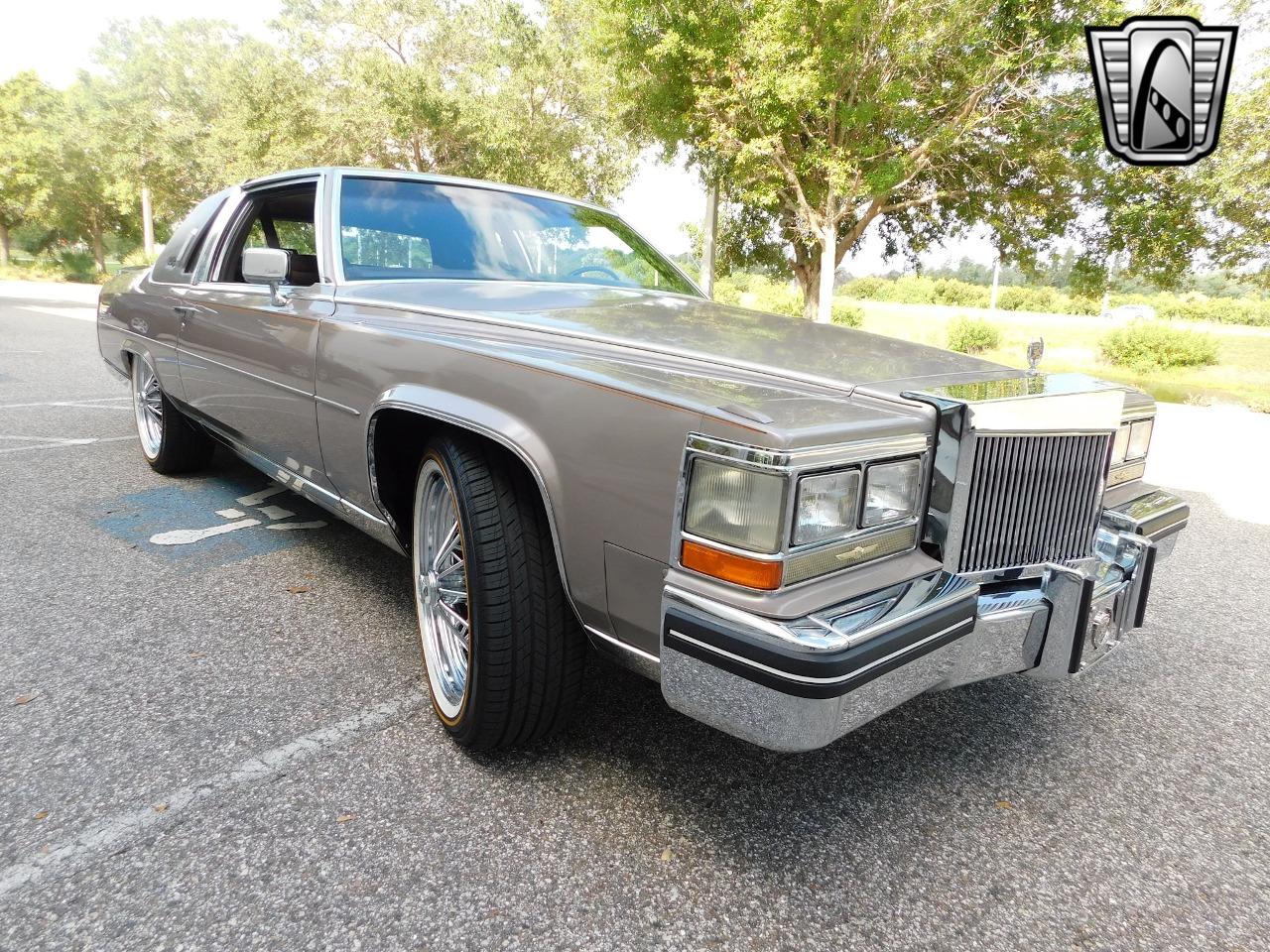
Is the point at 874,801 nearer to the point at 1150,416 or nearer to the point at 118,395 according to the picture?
the point at 1150,416

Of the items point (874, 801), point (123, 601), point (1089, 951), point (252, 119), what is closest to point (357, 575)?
point (123, 601)

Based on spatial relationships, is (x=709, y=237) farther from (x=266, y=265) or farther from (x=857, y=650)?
(x=857, y=650)

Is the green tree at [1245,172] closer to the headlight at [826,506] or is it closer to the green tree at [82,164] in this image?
the headlight at [826,506]

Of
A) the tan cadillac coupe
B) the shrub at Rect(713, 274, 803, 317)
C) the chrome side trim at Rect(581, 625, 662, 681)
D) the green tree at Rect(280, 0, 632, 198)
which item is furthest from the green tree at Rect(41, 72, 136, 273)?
the chrome side trim at Rect(581, 625, 662, 681)

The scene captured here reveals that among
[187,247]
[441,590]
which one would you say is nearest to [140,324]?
[187,247]

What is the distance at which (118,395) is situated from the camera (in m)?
7.09

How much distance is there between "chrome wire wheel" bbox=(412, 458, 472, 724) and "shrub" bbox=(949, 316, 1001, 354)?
18293mm

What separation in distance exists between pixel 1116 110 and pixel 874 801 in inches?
498

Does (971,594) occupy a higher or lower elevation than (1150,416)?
lower

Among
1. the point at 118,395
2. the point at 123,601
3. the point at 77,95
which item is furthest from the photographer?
the point at 77,95

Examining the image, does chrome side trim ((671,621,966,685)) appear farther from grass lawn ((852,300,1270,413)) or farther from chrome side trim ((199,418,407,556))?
grass lawn ((852,300,1270,413))

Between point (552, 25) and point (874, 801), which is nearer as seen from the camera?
point (874, 801)

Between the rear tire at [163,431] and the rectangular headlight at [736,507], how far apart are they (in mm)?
3695
